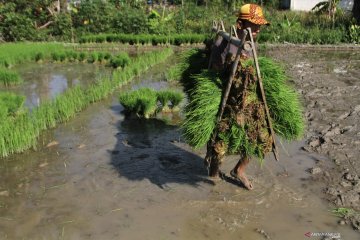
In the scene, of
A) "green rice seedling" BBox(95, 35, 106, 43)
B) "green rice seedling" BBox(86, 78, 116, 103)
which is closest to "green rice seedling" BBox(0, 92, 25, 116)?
"green rice seedling" BBox(86, 78, 116, 103)

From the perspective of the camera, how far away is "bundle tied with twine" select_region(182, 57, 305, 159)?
316 centimetres

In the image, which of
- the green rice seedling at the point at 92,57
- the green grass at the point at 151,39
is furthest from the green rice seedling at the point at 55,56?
the green grass at the point at 151,39

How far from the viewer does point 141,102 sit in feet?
19.0

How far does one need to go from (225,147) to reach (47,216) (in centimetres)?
161

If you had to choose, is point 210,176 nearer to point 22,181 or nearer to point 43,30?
point 22,181

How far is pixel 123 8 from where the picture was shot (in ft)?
55.5

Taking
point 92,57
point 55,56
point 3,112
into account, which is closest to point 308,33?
point 92,57

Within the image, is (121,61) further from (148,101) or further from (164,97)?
(148,101)

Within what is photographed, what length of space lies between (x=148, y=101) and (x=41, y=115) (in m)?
1.48

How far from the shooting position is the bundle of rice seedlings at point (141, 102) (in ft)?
18.9

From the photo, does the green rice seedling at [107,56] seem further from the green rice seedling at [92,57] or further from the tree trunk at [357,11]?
the tree trunk at [357,11]

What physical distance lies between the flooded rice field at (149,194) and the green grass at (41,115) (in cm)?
16

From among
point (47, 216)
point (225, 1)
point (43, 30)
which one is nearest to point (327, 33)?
point (225, 1)

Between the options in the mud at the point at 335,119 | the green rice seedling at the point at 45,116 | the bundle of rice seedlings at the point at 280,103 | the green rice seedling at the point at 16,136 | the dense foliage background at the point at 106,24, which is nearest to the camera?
the bundle of rice seedlings at the point at 280,103
